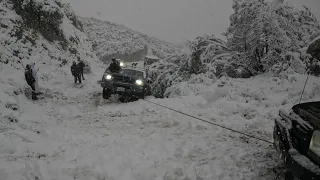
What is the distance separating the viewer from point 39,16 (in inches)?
848

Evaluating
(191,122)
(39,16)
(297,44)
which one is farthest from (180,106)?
(39,16)

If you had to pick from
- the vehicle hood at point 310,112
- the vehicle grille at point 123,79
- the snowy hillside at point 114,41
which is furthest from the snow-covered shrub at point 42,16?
the snowy hillside at point 114,41

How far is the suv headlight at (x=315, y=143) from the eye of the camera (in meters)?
2.87

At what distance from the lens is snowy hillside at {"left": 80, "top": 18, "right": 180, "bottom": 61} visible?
52.4 m

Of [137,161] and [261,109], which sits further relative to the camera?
[261,109]

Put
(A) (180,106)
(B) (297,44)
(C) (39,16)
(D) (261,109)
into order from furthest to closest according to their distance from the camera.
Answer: (C) (39,16), (B) (297,44), (A) (180,106), (D) (261,109)

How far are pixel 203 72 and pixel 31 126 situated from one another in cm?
876

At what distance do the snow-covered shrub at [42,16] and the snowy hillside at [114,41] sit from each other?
2657 centimetres

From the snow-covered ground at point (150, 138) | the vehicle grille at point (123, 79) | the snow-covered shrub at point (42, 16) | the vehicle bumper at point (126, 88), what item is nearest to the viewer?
the snow-covered ground at point (150, 138)

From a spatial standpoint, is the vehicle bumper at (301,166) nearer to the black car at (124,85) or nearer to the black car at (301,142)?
the black car at (301,142)

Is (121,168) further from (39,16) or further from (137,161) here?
(39,16)

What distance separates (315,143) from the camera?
115 inches

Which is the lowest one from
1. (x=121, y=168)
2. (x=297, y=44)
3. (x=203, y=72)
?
(x=121, y=168)

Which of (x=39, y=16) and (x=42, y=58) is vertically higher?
(x=39, y=16)
